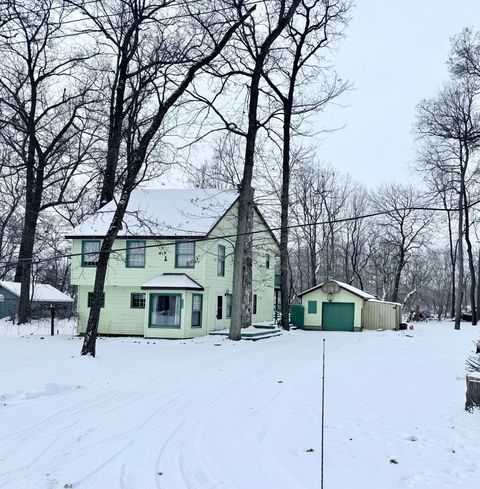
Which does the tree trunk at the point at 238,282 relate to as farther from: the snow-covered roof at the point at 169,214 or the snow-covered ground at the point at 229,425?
the snow-covered ground at the point at 229,425

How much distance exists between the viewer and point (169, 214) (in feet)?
93.2

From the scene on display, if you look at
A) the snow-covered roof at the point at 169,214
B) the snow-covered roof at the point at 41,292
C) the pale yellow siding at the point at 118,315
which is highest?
the snow-covered roof at the point at 169,214

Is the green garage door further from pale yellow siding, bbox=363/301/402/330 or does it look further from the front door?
the front door

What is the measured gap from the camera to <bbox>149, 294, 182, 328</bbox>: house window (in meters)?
25.6

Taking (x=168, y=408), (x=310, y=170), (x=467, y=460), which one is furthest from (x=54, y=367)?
(x=310, y=170)

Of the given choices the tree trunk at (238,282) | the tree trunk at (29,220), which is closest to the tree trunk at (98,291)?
the tree trunk at (238,282)

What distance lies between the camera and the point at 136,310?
2680 centimetres

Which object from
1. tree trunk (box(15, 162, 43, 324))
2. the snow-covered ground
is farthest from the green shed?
the snow-covered ground

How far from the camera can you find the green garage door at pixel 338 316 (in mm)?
33750

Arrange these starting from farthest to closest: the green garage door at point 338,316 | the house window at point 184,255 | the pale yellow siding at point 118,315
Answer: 1. the green garage door at point 338,316
2. the pale yellow siding at point 118,315
3. the house window at point 184,255

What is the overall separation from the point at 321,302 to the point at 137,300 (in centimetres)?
1235

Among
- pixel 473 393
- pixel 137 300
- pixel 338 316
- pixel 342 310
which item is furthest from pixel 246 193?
pixel 473 393

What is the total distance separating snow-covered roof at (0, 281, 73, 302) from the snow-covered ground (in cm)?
3256

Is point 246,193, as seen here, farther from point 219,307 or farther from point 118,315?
point 118,315
